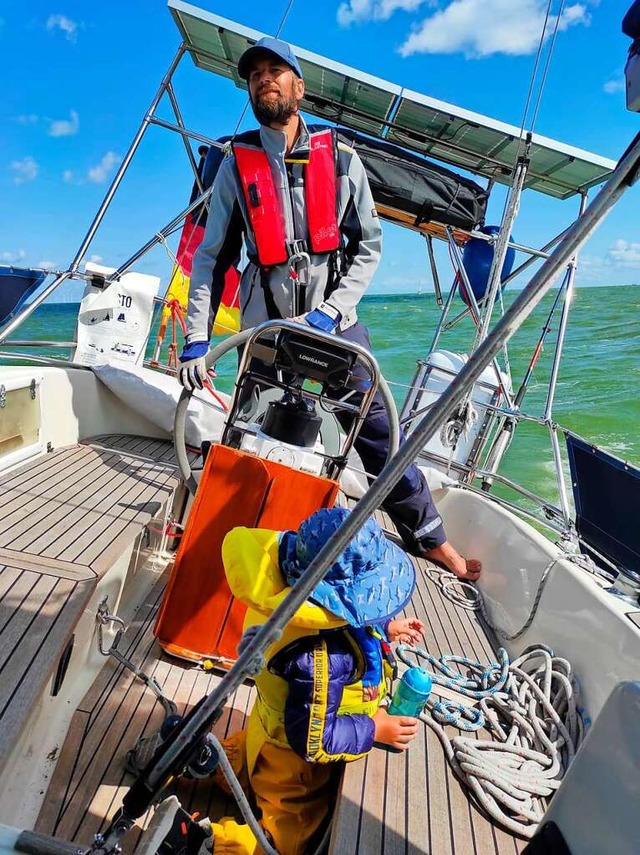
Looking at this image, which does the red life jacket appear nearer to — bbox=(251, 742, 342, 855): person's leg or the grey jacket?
the grey jacket

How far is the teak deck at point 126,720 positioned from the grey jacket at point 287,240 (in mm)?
725

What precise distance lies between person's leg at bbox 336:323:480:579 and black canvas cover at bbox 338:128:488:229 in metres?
1.17

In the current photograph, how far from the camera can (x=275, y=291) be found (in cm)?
203

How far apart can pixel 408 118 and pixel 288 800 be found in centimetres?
318

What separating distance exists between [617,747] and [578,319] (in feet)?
60.0

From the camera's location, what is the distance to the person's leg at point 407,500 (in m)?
2.15

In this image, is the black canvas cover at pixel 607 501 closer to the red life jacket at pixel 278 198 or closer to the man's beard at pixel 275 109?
the red life jacket at pixel 278 198

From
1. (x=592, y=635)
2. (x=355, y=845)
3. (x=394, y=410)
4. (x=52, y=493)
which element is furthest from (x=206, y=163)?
(x=355, y=845)

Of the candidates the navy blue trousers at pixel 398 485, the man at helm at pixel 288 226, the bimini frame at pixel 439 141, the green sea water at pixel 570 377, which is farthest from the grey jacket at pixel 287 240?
the green sea water at pixel 570 377

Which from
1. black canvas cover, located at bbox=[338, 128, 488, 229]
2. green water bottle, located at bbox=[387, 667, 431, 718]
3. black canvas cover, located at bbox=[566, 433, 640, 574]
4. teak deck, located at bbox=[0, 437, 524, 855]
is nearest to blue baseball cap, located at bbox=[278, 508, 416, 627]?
green water bottle, located at bbox=[387, 667, 431, 718]

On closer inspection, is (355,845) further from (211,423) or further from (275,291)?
(211,423)

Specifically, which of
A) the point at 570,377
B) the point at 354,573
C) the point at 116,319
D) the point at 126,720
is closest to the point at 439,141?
the point at 116,319

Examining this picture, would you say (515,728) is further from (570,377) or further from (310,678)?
(570,377)

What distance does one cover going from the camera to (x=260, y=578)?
1006 mm
